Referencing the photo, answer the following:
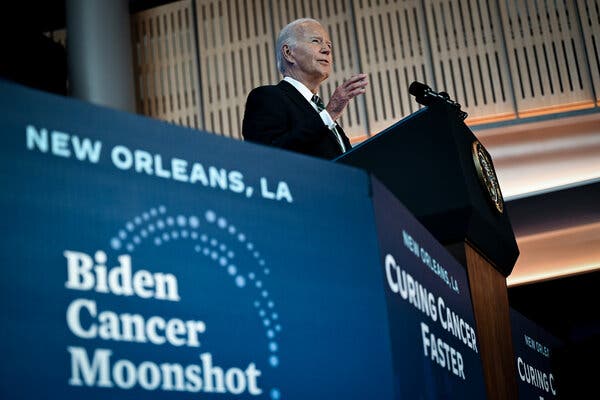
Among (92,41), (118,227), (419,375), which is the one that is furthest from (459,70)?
(118,227)

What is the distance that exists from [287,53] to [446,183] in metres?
0.96

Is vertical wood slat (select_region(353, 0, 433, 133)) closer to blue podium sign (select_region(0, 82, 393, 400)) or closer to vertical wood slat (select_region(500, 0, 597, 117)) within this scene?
vertical wood slat (select_region(500, 0, 597, 117))

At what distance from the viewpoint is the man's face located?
290 cm

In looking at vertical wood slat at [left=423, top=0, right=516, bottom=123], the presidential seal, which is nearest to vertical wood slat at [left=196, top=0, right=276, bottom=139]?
vertical wood slat at [left=423, top=0, right=516, bottom=123]

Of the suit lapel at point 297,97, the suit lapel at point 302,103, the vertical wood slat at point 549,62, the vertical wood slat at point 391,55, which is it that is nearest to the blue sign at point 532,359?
the suit lapel at point 302,103

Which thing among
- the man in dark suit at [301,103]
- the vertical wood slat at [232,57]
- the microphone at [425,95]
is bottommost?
the microphone at [425,95]

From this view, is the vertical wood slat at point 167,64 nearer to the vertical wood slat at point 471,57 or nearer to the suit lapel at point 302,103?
the vertical wood slat at point 471,57

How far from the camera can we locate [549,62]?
6359 mm

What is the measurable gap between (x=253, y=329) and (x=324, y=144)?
1268 mm

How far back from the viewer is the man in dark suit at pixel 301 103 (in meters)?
2.36

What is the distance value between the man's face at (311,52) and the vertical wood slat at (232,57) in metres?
3.94

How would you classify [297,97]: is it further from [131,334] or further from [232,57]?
[232,57]

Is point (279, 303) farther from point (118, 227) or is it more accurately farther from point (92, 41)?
point (92, 41)

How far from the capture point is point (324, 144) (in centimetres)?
247
